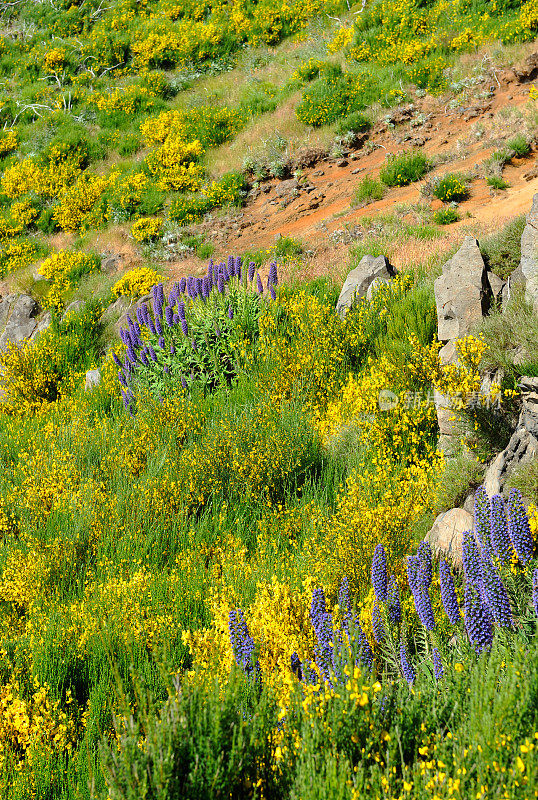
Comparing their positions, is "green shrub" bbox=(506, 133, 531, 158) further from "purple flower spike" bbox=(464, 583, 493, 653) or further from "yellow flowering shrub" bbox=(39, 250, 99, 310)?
"purple flower spike" bbox=(464, 583, 493, 653)

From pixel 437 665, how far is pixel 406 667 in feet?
0.42

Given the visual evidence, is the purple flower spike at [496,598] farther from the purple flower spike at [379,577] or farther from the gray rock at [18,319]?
the gray rock at [18,319]

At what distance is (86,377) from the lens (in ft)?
27.5

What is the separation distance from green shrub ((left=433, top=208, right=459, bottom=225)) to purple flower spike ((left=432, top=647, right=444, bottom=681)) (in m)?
7.33

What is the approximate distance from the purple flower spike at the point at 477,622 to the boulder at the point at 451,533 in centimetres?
84

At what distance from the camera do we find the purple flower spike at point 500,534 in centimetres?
251

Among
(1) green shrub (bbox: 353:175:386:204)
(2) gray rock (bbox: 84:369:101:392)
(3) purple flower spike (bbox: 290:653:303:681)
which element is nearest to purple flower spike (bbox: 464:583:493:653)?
(3) purple flower spike (bbox: 290:653:303:681)

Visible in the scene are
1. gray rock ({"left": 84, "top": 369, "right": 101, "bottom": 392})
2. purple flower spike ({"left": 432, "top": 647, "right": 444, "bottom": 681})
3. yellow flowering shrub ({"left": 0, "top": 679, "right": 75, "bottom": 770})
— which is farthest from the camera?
gray rock ({"left": 84, "top": 369, "right": 101, "bottom": 392})

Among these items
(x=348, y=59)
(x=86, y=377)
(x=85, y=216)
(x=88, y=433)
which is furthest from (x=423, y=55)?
(x=88, y=433)

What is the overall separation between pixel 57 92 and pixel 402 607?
22369mm

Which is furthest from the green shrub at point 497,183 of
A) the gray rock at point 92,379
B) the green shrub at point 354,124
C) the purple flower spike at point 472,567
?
the purple flower spike at point 472,567

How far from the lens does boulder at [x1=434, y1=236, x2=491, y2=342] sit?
4.97 meters

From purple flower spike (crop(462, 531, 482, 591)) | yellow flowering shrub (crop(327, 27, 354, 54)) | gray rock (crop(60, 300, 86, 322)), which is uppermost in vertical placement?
yellow flowering shrub (crop(327, 27, 354, 54))

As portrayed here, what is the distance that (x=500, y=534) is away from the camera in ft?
8.34
